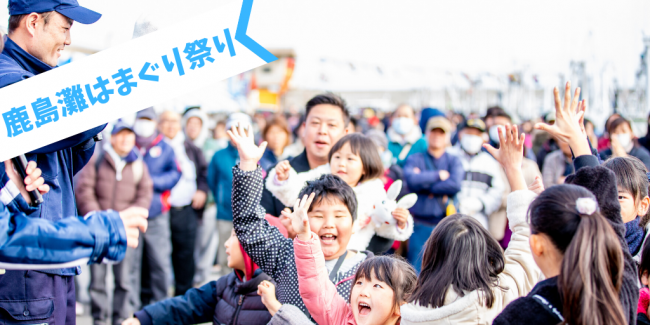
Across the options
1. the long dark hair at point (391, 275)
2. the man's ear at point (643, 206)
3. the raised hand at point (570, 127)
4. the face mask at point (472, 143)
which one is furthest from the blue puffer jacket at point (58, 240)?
the face mask at point (472, 143)

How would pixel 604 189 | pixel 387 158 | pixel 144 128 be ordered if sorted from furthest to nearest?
pixel 387 158 < pixel 144 128 < pixel 604 189

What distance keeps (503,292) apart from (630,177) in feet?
3.35

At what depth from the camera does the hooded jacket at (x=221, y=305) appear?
9.15 feet

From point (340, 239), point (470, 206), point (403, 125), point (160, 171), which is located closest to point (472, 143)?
point (470, 206)

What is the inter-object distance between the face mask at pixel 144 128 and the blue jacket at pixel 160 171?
10 cm

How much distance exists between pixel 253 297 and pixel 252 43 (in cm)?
145

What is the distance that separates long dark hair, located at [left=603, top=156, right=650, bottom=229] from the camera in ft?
8.59

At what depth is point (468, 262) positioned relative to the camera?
6.87 feet

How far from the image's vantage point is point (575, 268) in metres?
1.61

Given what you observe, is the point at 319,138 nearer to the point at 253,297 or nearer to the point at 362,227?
the point at 362,227

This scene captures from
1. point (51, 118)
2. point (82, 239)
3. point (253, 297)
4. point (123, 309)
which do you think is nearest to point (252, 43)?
point (51, 118)

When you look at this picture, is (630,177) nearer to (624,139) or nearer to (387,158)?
(624,139)

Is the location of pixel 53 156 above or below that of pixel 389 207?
above

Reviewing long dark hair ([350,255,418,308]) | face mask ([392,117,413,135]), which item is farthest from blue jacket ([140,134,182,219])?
long dark hair ([350,255,418,308])
